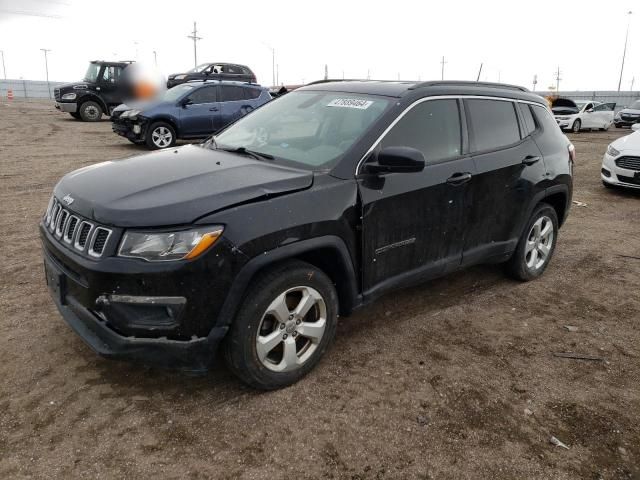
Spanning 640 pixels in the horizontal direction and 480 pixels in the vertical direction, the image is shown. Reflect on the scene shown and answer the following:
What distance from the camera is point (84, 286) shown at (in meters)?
2.62

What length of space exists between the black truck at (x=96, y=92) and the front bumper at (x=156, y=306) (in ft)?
55.6

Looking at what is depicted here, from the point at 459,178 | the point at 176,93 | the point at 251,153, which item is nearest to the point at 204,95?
the point at 176,93

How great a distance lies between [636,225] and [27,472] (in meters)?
7.54

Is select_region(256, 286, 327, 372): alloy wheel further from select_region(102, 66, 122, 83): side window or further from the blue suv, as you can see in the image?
select_region(102, 66, 122, 83): side window

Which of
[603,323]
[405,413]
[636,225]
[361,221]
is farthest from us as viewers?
[636,225]

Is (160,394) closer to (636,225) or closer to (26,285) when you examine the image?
(26,285)

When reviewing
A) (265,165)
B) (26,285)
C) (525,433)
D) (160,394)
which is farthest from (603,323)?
(26,285)

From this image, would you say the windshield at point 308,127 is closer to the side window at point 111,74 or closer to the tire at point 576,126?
the side window at point 111,74

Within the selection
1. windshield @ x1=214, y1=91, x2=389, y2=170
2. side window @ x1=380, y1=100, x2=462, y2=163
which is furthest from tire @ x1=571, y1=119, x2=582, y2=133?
windshield @ x1=214, y1=91, x2=389, y2=170

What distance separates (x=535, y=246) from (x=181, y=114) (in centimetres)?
970

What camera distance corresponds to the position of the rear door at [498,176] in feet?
12.9

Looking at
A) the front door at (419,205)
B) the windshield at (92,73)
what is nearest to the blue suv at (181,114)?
the windshield at (92,73)

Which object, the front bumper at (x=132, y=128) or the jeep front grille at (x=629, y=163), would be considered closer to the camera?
the jeep front grille at (x=629, y=163)

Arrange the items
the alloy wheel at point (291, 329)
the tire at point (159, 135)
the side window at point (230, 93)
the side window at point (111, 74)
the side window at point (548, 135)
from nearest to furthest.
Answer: the alloy wheel at point (291, 329) < the side window at point (548, 135) < the tire at point (159, 135) < the side window at point (230, 93) < the side window at point (111, 74)
